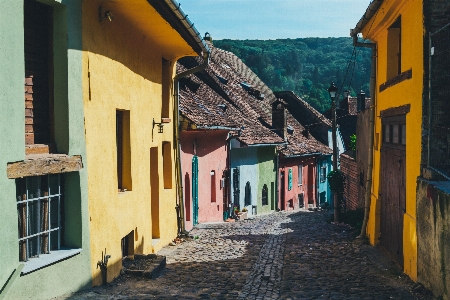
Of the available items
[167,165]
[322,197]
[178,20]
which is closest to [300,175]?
[322,197]

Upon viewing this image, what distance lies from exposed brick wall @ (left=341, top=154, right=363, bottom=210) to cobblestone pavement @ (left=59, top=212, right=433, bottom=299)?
382 cm

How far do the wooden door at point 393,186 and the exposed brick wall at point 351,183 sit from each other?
545 centimetres

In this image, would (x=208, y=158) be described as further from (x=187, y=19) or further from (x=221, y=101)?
(x=187, y=19)

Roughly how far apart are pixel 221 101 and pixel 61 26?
54.8 feet

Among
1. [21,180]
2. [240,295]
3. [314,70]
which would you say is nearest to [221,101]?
[240,295]

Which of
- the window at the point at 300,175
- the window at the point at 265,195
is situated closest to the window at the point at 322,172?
the window at the point at 300,175

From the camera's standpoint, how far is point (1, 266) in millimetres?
5398

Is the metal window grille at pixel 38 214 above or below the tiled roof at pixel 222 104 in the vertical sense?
below

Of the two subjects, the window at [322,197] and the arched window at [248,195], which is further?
the window at [322,197]

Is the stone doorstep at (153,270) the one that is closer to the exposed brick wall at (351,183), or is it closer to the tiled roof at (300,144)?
the exposed brick wall at (351,183)

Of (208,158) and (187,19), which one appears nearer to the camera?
(187,19)

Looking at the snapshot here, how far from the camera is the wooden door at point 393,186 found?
9.53m

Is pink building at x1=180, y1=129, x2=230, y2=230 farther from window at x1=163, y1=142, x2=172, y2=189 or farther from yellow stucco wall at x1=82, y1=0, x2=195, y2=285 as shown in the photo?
yellow stucco wall at x1=82, y1=0, x2=195, y2=285

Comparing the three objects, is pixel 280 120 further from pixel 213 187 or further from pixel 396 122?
pixel 396 122
